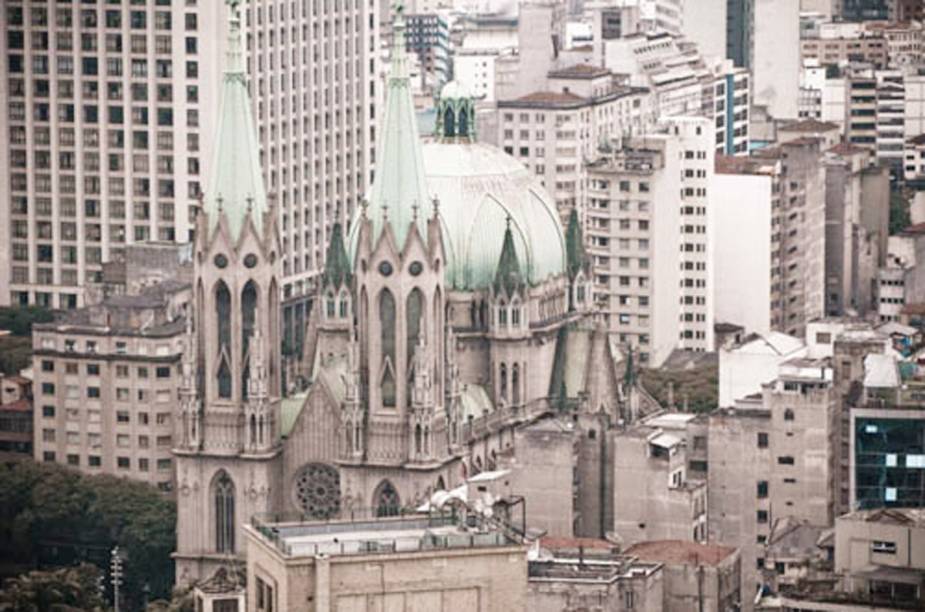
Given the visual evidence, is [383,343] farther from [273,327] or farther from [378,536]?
[378,536]

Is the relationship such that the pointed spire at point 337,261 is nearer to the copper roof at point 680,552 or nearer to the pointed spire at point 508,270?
the pointed spire at point 508,270

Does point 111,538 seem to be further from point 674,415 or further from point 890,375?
point 890,375

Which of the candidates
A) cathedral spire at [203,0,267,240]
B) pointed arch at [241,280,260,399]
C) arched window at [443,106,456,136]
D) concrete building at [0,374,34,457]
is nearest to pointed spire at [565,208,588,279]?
arched window at [443,106,456,136]

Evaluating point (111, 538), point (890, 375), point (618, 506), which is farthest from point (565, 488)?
point (111, 538)

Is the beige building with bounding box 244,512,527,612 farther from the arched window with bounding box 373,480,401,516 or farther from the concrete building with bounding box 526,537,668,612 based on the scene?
the arched window with bounding box 373,480,401,516

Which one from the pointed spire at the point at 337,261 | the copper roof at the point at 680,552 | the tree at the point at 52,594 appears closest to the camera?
the copper roof at the point at 680,552

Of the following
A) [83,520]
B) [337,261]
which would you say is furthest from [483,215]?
[83,520]

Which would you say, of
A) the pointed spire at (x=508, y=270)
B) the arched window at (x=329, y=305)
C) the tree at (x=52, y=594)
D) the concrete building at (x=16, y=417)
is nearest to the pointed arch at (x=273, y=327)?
the arched window at (x=329, y=305)
